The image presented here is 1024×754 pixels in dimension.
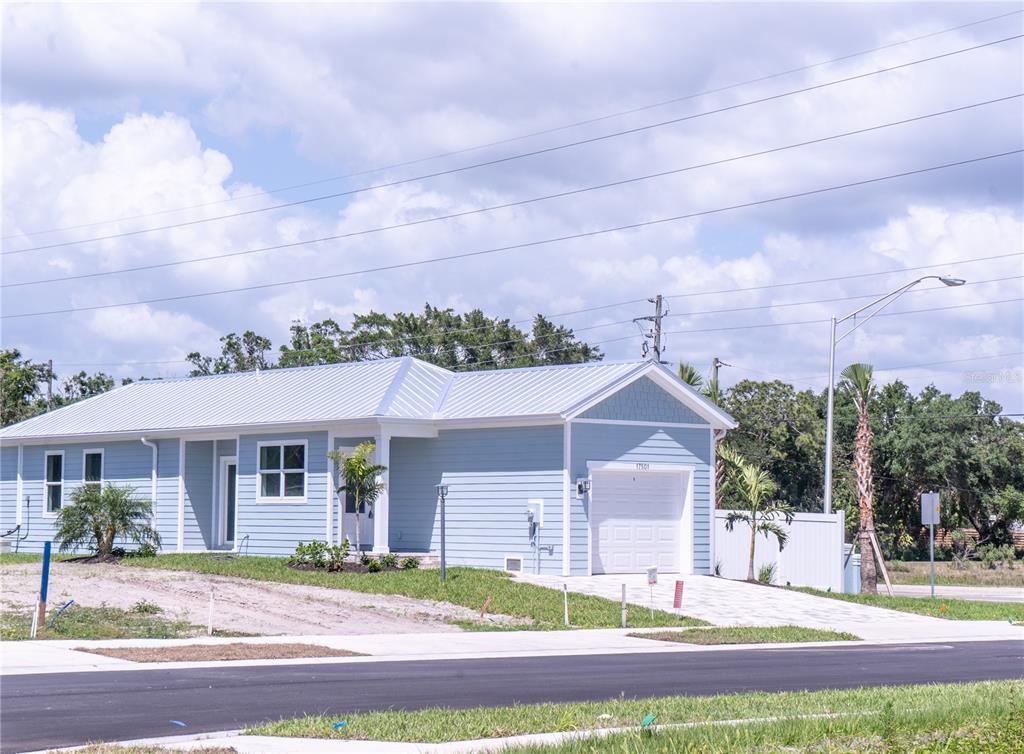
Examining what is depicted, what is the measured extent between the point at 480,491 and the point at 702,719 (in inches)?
771

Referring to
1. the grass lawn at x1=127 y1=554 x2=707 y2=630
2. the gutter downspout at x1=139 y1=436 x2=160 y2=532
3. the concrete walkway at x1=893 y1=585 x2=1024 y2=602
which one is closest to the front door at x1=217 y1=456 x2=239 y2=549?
the gutter downspout at x1=139 y1=436 x2=160 y2=532

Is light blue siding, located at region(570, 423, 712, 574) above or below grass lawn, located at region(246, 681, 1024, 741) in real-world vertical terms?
above

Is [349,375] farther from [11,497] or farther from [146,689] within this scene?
[146,689]

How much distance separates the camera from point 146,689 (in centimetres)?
1369

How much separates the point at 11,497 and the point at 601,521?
60.5 ft

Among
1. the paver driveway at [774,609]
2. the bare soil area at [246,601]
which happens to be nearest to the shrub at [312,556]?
the bare soil area at [246,601]

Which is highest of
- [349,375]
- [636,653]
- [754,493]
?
[349,375]

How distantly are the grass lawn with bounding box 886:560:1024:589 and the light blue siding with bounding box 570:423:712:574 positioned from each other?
1499 centimetres

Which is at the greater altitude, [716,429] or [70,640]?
[716,429]

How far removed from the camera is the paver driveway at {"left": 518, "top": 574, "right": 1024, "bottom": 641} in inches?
963

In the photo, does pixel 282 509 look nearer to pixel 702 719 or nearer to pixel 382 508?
pixel 382 508

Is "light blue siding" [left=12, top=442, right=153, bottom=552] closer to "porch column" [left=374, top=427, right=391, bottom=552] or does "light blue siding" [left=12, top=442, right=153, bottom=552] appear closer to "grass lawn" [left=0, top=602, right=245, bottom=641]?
"porch column" [left=374, top=427, right=391, bottom=552]

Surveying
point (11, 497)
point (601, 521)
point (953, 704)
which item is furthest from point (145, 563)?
point (953, 704)

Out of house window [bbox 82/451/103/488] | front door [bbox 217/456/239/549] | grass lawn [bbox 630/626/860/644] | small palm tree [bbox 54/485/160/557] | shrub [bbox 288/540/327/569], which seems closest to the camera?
grass lawn [bbox 630/626/860/644]
